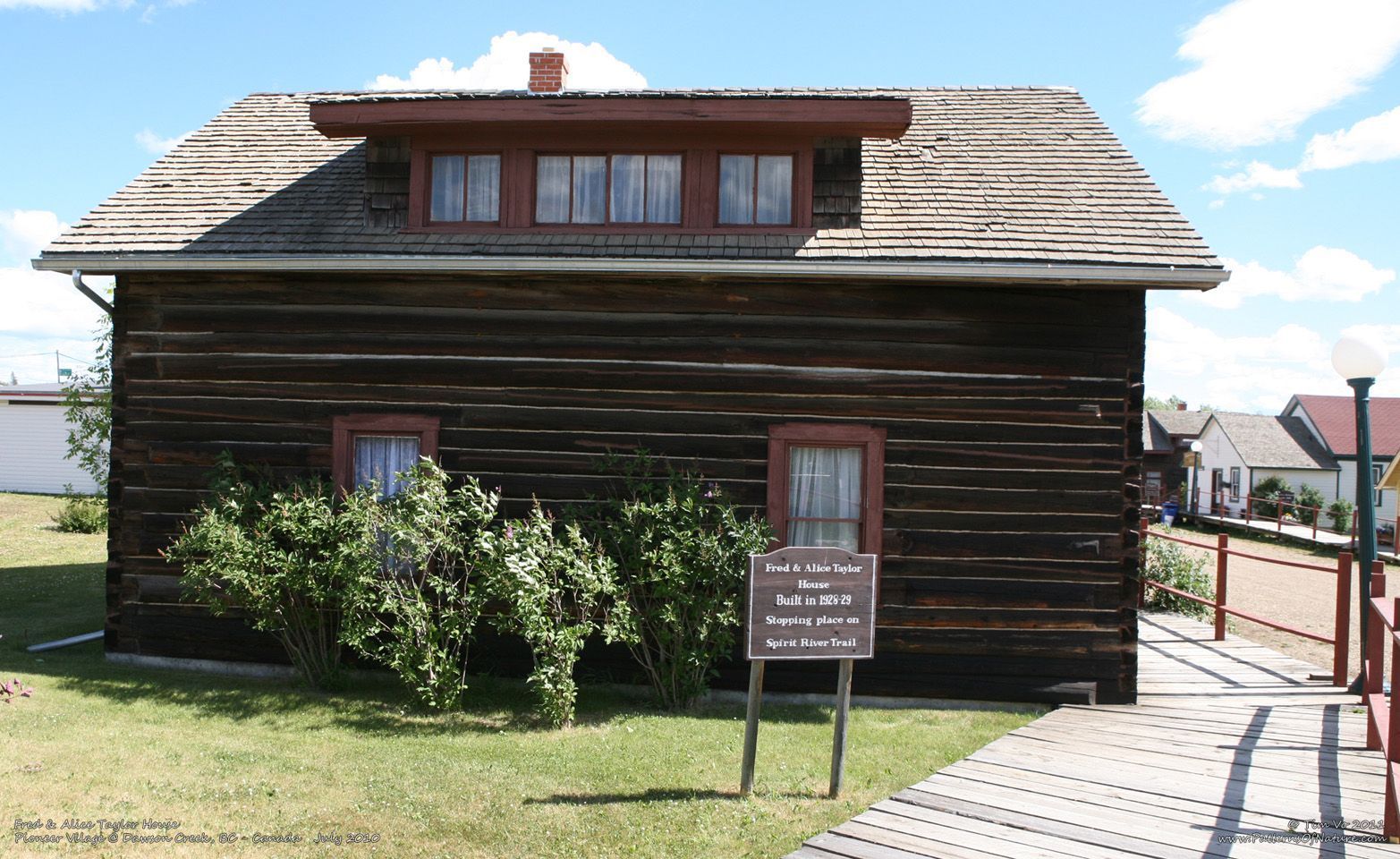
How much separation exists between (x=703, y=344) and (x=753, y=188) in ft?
5.77

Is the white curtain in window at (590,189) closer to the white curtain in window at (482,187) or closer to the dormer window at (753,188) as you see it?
the white curtain in window at (482,187)

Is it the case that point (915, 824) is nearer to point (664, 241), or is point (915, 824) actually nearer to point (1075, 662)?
point (1075, 662)

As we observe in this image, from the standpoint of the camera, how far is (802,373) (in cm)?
850

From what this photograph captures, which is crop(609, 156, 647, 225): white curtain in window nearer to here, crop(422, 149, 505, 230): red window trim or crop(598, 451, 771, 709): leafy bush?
crop(422, 149, 505, 230): red window trim

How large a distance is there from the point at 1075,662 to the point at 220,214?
30.2ft

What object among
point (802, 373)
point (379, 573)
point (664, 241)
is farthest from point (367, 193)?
point (802, 373)

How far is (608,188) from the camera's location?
30.4 feet

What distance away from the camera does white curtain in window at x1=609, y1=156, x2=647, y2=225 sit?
30.4ft

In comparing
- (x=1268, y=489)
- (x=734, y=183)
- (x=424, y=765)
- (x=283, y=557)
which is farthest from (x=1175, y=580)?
(x=1268, y=489)

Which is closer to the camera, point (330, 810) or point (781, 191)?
point (330, 810)

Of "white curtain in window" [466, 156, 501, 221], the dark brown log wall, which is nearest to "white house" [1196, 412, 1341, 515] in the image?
the dark brown log wall

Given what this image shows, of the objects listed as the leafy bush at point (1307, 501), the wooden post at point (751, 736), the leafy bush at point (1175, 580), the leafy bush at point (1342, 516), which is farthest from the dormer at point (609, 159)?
the leafy bush at point (1307, 501)

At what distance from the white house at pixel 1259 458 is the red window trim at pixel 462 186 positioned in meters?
38.0

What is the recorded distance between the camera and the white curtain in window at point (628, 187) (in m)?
9.26
